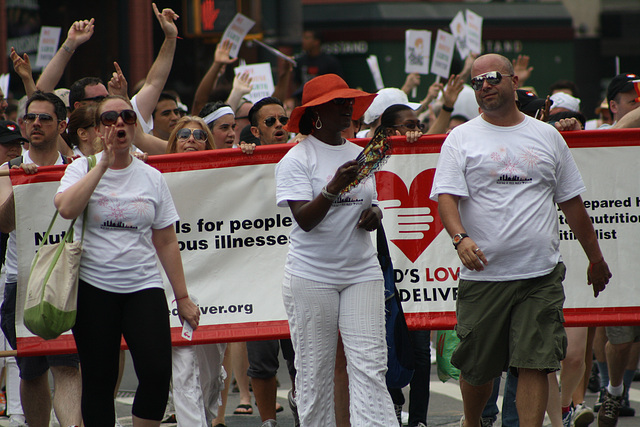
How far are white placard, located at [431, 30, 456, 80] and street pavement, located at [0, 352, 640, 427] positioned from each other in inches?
163

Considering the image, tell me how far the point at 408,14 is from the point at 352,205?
51.6 feet

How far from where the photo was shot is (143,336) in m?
5.55

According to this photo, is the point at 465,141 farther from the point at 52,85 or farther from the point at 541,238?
the point at 52,85

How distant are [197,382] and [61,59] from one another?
10.0 ft

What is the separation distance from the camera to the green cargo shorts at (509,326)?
5.59 meters

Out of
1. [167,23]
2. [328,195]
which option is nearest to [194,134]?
[167,23]

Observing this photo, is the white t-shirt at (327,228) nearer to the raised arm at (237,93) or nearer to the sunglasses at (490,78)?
the sunglasses at (490,78)

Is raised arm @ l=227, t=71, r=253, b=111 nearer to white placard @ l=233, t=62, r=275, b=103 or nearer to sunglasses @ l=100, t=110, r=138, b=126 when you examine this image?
white placard @ l=233, t=62, r=275, b=103

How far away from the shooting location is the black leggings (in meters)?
5.57

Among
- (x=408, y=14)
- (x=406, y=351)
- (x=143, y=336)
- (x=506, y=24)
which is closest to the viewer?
(x=143, y=336)

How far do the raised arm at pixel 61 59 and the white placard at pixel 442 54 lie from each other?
5.08 m

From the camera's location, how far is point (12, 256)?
6918 millimetres

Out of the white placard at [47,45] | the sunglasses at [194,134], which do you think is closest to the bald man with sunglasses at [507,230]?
the sunglasses at [194,134]

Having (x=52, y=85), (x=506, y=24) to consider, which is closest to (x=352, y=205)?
(x=52, y=85)
